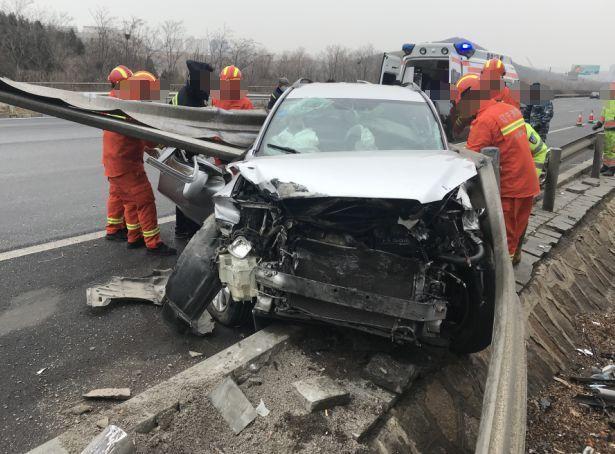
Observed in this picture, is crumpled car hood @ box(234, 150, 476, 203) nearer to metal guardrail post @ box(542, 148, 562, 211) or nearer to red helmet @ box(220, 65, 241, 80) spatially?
red helmet @ box(220, 65, 241, 80)

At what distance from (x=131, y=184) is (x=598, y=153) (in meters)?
8.08

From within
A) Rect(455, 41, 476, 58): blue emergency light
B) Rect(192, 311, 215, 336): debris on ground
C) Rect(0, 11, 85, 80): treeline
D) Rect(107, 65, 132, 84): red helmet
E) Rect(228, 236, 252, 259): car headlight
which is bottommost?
Rect(192, 311, 215, 336): debris on ground

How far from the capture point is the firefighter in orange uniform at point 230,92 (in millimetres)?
6161

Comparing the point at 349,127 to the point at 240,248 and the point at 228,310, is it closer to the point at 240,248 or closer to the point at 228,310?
the point at 240,248

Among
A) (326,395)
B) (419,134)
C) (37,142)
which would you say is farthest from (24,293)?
(37,142)

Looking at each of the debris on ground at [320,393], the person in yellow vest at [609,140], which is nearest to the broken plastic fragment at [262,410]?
the debris on ground at [320,393]

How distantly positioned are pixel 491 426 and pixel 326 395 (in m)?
0.93

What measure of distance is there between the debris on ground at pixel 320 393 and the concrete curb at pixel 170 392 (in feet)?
1.16

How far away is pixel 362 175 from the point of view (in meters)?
2.68

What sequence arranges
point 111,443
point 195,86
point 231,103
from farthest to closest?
1. point 231,103
2. point 195,86
3. point 111,443

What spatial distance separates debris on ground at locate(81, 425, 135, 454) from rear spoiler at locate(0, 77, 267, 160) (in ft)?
7.78

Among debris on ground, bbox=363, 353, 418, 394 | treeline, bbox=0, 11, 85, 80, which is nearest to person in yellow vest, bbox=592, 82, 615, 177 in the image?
debris on ground, bbox=363, 353, 418, 394

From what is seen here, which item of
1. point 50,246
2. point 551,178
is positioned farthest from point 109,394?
point 551,178

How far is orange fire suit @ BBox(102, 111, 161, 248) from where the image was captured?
4832 millimetres
